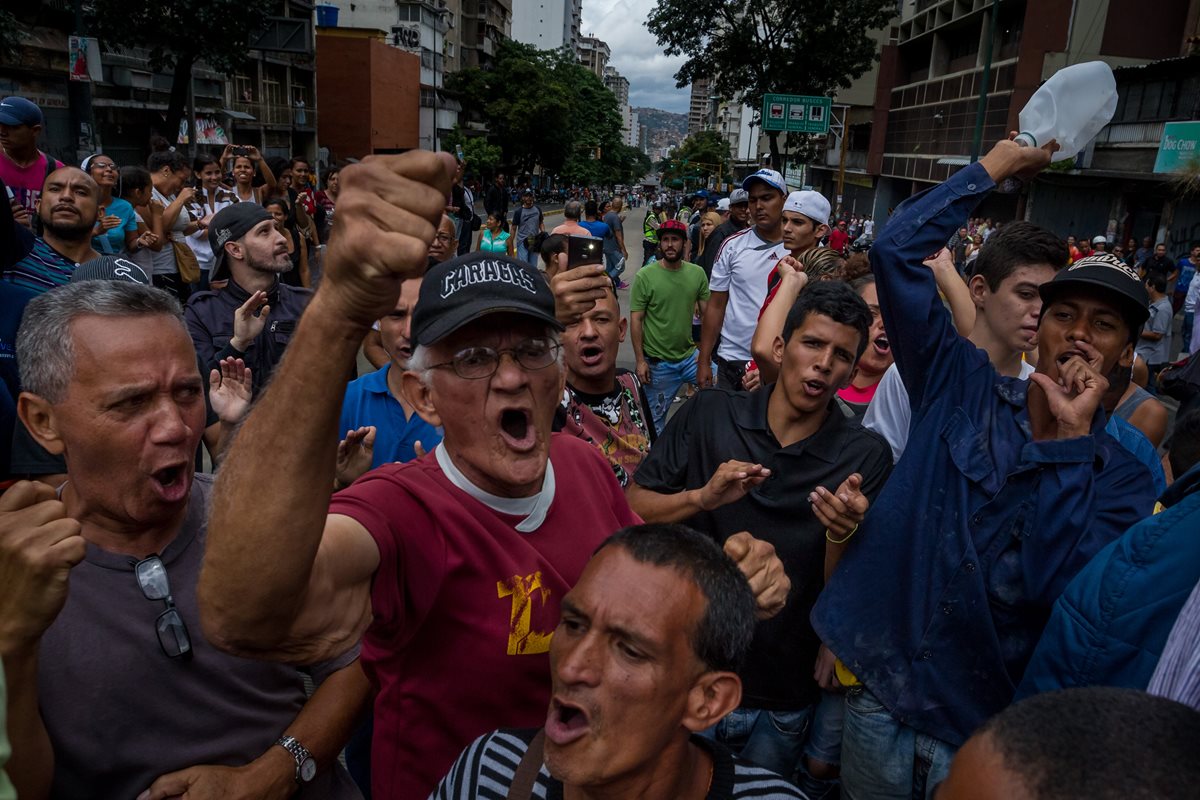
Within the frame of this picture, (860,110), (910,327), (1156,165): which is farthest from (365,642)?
(860,110)

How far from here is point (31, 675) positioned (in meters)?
1.52

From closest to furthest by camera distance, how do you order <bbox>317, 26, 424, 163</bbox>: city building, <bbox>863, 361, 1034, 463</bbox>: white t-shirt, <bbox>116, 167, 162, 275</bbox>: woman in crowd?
<bbox>863, 361, 1034, 463</bbox>: white t-shirt → <bbox>116, 167, 162, 275</bbox>: woman in crowd → <bbox>317, 26, 424, 163</bbox>: city building

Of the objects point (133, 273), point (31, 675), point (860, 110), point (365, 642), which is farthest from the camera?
point (860, 110)

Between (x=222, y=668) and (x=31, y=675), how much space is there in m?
0.39

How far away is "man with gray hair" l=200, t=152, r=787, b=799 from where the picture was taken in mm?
1171

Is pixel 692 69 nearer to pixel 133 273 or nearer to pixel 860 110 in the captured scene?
pixel 860 110

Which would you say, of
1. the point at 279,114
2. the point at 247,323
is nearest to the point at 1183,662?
the point at 247,323

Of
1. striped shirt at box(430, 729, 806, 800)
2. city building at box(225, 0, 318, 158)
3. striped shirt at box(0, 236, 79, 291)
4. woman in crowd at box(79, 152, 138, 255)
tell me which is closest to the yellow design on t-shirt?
striped shirt at box(430, 729, 806, 800)

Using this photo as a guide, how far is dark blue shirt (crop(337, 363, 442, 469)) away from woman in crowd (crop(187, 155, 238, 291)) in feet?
15.9

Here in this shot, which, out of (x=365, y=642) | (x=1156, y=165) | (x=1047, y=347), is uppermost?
(x=1156, y=165)

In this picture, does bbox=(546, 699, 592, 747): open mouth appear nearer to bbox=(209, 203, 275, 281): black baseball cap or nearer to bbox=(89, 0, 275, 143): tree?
bbox=(209, 203, 275, 281): black baseball cap

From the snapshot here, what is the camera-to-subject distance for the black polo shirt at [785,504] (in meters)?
2.79

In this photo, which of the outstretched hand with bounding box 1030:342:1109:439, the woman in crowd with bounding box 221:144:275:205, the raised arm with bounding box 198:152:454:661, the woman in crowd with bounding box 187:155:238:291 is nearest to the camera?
the raised arm with bounding box 198:152:454:661

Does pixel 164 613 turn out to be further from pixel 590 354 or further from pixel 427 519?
pixel 590 354
